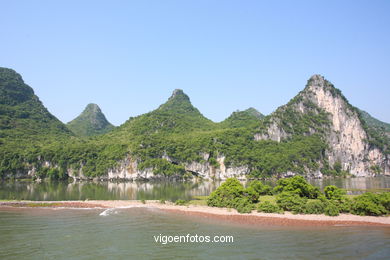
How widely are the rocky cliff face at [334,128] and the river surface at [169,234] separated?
90277mm

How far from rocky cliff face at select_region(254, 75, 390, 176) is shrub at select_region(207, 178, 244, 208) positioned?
79.2m

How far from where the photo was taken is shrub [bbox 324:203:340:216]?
27516 mm

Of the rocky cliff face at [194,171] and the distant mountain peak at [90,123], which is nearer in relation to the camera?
the rocky cliff face at [194,171]

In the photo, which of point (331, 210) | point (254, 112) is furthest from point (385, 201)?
point (254, 112)

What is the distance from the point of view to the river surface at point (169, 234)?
18297 mm

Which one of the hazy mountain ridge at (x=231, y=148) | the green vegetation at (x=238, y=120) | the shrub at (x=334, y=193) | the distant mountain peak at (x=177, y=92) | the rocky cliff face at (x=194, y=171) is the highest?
the distant mountain peak at (x=177, y=92)

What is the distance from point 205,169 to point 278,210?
68.3 m

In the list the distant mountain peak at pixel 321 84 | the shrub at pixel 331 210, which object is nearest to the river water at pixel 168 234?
the shrub at pixel 331 210

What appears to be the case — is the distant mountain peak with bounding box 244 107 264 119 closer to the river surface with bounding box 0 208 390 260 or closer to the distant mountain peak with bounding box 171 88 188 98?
the distant mountain peak with bounding box 171 88 188 98

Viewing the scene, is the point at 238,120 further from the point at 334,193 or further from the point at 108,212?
the point at 108,212

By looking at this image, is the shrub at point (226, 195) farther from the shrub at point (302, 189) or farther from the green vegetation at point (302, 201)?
A: the shrub at point (302, 189)

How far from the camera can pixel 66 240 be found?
21406 mm

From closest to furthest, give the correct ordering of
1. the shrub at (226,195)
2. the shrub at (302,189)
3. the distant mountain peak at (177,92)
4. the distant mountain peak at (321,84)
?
the shrub at (226,195), the shrub at (302,189), the distant mountain peak at (321,84), the distant mountain peak at (177,92)

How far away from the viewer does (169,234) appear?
22.9 meters
